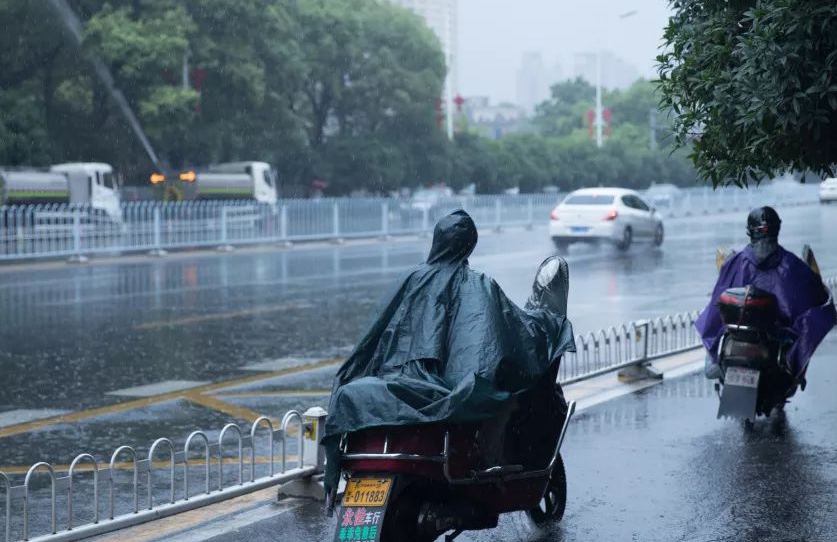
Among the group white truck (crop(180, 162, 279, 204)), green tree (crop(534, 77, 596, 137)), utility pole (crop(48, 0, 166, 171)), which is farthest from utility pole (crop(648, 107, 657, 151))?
utility pole (crop(48, 0, 166, 171))

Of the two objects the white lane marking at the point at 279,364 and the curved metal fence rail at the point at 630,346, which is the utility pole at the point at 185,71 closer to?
the white lane marking at the point at 279,364

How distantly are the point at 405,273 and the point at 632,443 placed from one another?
332 cm

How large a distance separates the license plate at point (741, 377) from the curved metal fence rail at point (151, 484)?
9.50 feet

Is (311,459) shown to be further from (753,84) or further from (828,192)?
(828,192)

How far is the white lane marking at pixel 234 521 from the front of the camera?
643 cm

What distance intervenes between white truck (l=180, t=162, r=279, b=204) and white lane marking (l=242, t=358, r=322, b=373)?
2796 centimetres

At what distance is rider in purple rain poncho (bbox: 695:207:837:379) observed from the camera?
890cm

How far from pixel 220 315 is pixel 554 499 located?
11198 millimetres

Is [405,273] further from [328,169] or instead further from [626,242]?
[328,169]

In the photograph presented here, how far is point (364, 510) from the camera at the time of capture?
5191 mm

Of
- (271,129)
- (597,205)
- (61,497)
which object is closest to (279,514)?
(61,497)

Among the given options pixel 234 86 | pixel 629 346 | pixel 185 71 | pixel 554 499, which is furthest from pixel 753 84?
pixel 234 86

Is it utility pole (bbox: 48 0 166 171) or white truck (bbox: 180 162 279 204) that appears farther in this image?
white truck (bbox: 180 162 279 204)

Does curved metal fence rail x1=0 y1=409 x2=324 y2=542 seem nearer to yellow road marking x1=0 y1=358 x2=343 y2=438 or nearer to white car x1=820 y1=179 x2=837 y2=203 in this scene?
yellow road marking x1=0 y1=358 x2=343 y2=438
